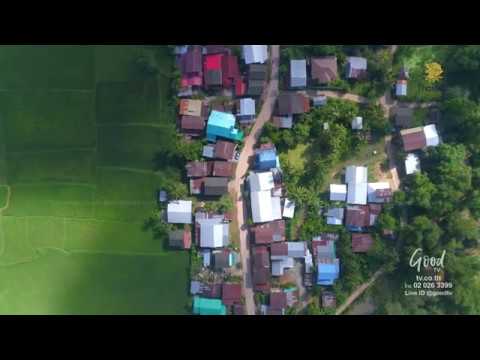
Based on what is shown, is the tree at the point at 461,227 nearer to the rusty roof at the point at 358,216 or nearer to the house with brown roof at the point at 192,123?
the rusty roof at the point at 358,216

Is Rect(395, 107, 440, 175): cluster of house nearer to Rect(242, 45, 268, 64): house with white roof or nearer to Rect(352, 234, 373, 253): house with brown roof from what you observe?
Rect(352, 234, 373, 253): house with brown roof

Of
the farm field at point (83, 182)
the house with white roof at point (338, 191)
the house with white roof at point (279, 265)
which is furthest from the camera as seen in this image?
the farm field at point (83, 182)

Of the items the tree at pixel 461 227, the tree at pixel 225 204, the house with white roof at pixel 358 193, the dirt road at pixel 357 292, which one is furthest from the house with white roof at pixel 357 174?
the tree at pixel 225 204

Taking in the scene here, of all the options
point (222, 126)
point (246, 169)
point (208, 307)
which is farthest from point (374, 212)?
point (208, 307)

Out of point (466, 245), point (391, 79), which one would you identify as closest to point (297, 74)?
point (391, 79)

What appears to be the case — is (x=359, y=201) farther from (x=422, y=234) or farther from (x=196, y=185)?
(x=196, y=185)

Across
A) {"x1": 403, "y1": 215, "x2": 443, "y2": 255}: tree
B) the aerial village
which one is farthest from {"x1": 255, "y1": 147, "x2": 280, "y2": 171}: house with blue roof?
{"x1": 403, "y1": 215, "x2": 443, "y2": 255}: tree

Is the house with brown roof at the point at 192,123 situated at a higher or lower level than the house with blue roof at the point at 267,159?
higher
